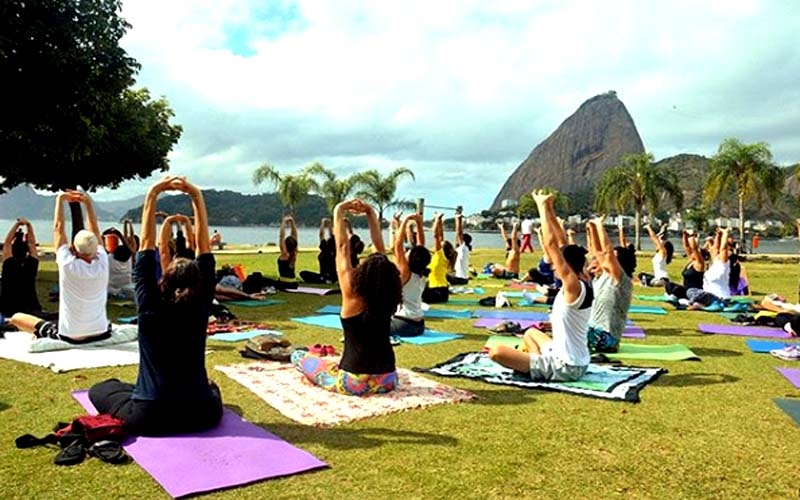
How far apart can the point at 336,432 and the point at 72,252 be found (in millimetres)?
3871

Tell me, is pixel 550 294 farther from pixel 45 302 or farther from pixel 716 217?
pixel 716 217

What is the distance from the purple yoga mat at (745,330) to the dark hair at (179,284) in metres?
7.51

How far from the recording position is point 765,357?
285 inches

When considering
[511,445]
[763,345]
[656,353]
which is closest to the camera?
[511,445]

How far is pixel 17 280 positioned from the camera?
8.16 metres

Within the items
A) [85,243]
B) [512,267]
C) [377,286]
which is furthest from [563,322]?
[512,267]

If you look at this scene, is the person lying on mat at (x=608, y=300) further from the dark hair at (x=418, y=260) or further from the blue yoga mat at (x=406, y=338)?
the dark hair at (x=418, y=260)

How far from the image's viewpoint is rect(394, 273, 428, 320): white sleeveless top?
26.9ft

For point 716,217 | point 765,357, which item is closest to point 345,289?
point 765,357

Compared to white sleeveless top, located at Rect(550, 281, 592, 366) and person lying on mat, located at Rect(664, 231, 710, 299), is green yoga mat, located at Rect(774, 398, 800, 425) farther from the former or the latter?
person lying on mat, located at Rect(664, 231, 710, 299)

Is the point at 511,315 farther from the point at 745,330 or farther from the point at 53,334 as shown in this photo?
the point at 53,334

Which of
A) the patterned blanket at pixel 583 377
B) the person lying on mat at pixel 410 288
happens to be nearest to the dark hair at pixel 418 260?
the person lying on mat at pixel 410 288

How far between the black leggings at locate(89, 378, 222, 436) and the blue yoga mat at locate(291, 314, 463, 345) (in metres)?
3.82

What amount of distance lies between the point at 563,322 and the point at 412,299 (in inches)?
111
